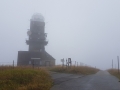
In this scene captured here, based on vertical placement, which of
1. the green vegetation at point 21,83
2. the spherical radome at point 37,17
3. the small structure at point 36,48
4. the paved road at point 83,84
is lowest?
the paved road at point 83,84

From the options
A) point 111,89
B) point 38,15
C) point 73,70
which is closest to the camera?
point 111,89

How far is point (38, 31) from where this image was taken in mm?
60094

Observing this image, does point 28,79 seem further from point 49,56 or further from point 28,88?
point 49,56

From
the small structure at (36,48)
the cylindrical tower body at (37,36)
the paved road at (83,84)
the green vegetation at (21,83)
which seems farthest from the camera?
the cylindrical tower body at (37,36)

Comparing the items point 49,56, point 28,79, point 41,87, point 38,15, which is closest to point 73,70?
point 28,79

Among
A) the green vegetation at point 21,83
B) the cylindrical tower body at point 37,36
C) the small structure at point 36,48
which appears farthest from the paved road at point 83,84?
the cylindrical tower body at point 37,36

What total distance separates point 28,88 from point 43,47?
50.3 metres

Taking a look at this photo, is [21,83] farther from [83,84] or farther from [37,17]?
[37,17]

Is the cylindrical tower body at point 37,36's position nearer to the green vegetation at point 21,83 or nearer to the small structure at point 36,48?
the small structure at point 36,48

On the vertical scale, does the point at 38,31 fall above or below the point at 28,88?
above

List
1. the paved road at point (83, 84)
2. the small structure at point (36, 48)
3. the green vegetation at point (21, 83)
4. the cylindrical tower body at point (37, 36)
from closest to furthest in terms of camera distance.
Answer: the green vegetation at point (21, 83) < the paved road at point (83, 84) < the small structure at point (36, 48) < the cylindrical tower body at point (37, 36)

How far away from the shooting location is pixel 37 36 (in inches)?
2366

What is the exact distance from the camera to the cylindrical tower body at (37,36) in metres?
59.9

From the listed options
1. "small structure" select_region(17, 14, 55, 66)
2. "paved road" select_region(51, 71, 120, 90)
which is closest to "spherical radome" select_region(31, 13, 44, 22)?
"small structure" select_region(17, 14, 55, 66)
